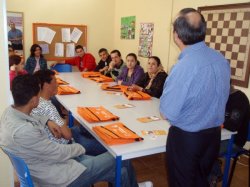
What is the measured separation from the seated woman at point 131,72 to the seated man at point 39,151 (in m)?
2.25

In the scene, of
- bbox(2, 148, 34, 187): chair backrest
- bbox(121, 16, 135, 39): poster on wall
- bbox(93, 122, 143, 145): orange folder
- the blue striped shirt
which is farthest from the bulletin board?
the blue striped shirt

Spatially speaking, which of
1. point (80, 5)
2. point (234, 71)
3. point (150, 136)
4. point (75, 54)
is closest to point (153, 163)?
point (150, 136)

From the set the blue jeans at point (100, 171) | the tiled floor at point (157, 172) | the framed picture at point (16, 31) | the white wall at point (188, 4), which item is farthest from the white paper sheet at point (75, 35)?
the blue jeans at point (100, 171)

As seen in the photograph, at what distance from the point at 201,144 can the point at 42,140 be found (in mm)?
891

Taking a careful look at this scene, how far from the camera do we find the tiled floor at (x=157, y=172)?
260cm

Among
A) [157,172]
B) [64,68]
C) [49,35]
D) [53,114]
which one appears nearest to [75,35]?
[49,35]

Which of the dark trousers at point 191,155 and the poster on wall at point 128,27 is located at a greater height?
the poster on wall at point 128,27

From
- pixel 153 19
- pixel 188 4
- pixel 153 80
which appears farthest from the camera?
pixel 153 19

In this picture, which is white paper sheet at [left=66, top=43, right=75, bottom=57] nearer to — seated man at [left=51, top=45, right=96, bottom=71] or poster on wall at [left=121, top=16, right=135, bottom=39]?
seated man at [left=51, top=45, right=96, bottom=71]

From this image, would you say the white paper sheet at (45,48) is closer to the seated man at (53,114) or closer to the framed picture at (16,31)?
the framed picture at (16,31)

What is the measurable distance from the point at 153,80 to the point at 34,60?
304cm

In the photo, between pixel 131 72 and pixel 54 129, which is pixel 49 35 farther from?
pixel 54 129

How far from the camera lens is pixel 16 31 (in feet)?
17.7

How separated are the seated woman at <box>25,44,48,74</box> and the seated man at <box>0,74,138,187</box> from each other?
162 inches
